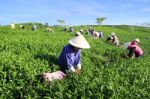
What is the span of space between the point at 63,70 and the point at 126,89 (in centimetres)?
325

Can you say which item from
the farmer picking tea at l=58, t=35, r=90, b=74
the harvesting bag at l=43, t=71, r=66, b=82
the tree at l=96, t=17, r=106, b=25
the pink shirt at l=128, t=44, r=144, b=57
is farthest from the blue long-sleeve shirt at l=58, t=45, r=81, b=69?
the tree at l=96, t=17, r=106, b=25

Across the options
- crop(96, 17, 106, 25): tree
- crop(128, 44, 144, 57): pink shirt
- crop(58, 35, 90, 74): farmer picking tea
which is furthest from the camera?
crop(96, 17, 106, 25): tree

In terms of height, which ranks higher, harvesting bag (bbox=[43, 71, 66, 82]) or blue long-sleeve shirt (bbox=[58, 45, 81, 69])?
blue long-sleeve shirt (bbox=[58, 45, 81, 69])

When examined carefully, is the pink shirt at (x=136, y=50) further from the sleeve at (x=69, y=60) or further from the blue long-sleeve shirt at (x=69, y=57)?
the sleeve at (x=69, y=60)

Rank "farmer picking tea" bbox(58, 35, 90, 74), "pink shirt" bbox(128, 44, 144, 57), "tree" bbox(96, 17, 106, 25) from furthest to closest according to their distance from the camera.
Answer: "tree" bbox(96, 17, 106, 25) < "pink shirt" bbox(128, 44, 144, 57) < "farmer picking tea" bbox(58, 35, 90, 74)

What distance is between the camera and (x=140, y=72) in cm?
1381

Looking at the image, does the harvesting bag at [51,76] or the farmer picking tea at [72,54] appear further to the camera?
the farmer picking tea at [72,54]

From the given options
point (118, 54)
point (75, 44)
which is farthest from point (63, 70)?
point (118, 54)

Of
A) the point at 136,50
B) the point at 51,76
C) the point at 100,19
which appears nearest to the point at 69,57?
the point at 51,76

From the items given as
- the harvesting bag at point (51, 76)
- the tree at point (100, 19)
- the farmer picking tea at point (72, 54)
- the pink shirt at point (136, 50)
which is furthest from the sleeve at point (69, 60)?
the tree at point (100, 19)

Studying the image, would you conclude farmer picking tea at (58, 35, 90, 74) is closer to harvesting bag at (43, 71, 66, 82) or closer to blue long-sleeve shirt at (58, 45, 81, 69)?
blue long-sleeve shirt at (58, 45, 81, 69)

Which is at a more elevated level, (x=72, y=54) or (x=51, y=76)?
(x=72, y=54)

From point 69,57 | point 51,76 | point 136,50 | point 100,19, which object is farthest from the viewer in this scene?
point 100,19

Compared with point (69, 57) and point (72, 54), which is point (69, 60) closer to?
point (69, 57)
